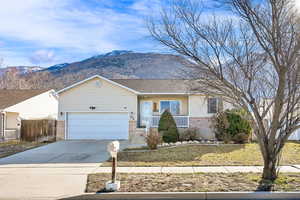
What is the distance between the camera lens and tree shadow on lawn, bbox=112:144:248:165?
11391 millimetres

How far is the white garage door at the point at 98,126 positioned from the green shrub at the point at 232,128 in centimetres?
671

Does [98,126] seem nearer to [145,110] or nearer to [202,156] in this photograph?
[145,110]

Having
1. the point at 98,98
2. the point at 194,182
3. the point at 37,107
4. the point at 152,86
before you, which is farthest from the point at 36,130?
the point at 194,182

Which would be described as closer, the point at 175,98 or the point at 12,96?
the point at 175,98

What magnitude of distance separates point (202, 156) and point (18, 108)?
Result: 18934mm

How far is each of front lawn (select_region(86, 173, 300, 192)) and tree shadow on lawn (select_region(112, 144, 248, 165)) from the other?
242 cm

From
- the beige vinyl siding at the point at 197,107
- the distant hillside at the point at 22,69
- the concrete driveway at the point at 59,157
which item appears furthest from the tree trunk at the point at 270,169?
the distant hillside at the point at 22,69

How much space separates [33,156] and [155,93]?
9.97m

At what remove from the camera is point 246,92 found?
26.4 ft

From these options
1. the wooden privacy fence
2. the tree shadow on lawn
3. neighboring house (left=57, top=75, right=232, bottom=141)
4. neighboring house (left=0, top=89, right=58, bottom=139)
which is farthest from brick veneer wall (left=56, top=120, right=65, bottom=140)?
the tree shadow on lawn

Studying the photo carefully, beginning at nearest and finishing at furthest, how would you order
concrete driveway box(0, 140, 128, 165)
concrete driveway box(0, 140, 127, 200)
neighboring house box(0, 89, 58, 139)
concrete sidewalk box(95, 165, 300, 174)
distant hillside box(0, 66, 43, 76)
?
concrete driveway box(0, 140, 127, 200)
concrete sidewalk box(95, 165, 300, 174)
concrete driveway box(0, 140, 128, 165)
neighboring house box(0, 89, 58, 139)
distant hillside box(0, 66, 43, 76)

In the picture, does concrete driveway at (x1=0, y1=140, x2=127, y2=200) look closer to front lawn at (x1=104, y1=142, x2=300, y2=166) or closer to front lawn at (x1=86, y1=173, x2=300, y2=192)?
front lawn at (x1=86, y1=173, x2=300, y2=192)

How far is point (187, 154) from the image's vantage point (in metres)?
12.7

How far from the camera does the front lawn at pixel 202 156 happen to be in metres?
10.7
